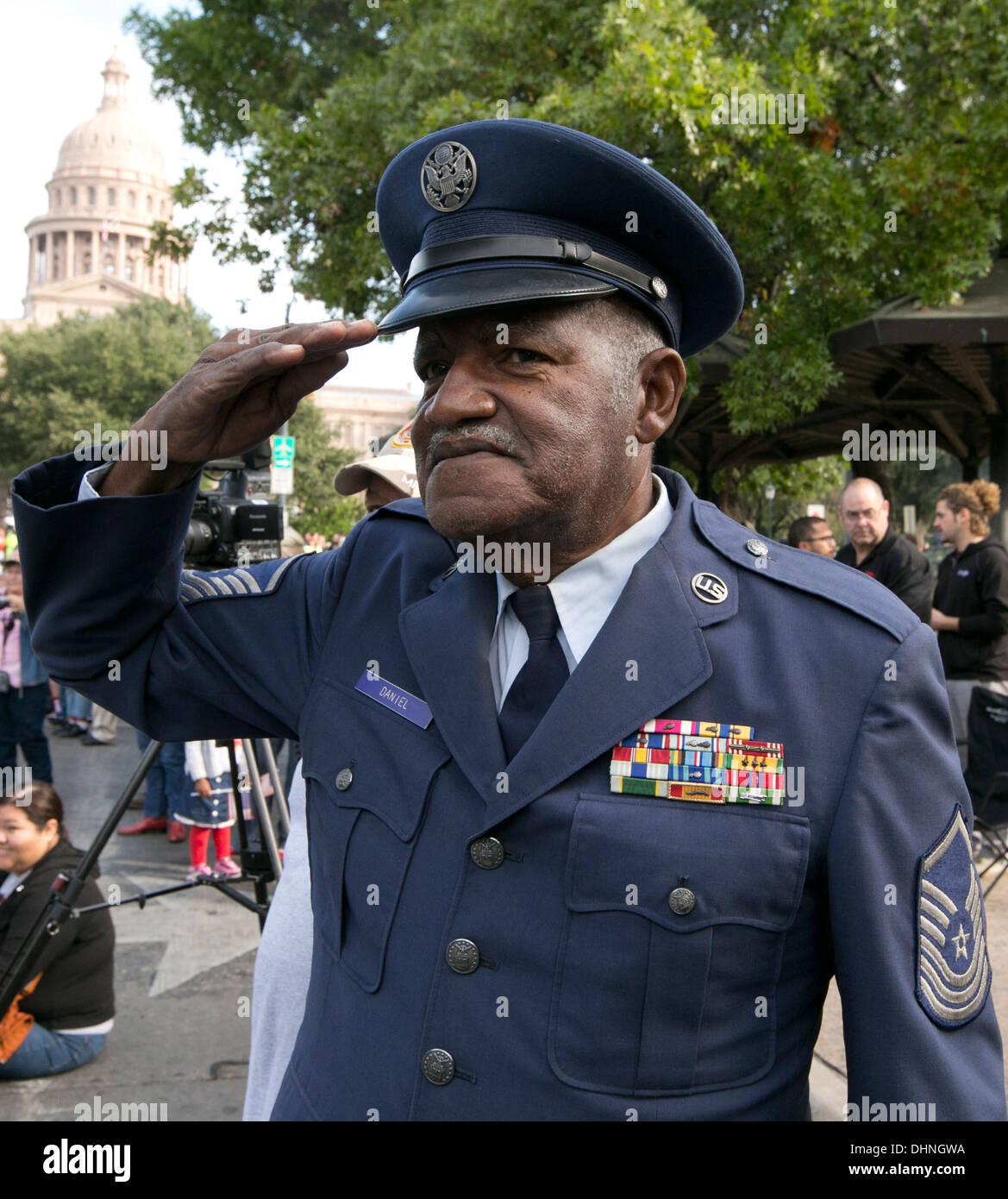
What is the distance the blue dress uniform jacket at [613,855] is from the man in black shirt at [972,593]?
4654 mm

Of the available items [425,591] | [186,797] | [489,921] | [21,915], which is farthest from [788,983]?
[186,797]

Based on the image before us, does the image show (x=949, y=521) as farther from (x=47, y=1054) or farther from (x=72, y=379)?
(x=72, y=379)

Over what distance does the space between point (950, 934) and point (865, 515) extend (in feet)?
15.5

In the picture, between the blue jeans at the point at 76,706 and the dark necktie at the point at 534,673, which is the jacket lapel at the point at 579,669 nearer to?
the dark necktie at the point at 534,673

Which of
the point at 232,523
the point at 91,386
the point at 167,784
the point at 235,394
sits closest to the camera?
the point at 235,394

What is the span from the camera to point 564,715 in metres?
1.42

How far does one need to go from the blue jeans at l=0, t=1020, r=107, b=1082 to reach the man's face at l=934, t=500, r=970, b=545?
4.74 metres

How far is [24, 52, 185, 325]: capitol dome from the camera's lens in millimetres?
84812

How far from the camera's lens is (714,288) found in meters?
1.71

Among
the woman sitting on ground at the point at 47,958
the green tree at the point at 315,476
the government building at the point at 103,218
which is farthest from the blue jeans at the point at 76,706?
the government building at the point at 103,218

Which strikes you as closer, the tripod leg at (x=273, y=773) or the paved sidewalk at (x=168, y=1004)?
the tripod leg at (x=273, y=773)

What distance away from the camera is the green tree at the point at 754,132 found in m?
8.18

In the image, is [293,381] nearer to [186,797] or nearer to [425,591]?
[425,591]

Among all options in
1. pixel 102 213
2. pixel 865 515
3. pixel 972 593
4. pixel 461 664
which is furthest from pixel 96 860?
pixel 102 213
